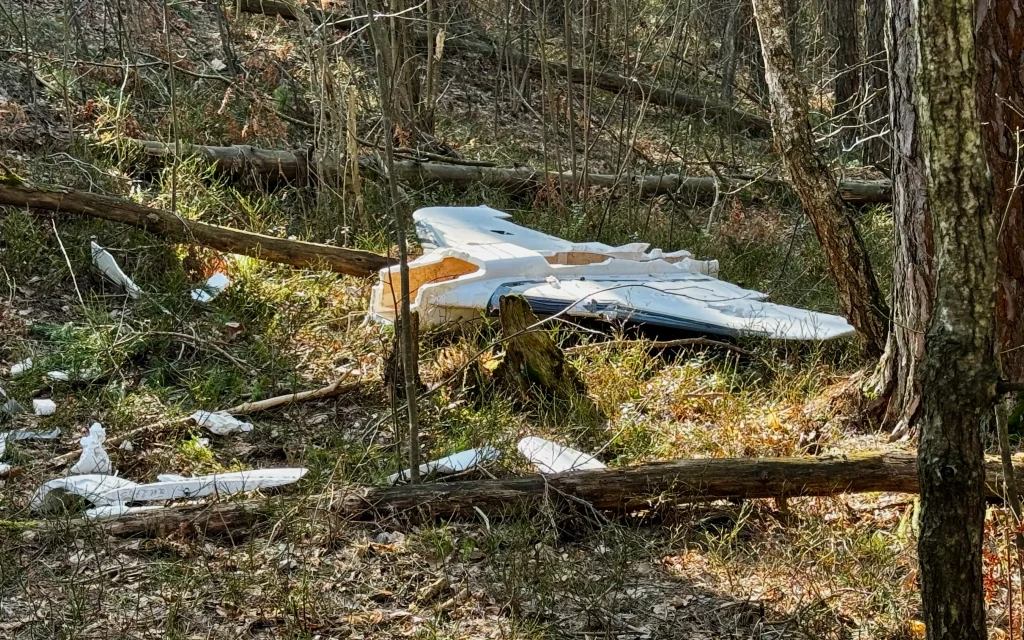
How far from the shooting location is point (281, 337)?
18.7 ft

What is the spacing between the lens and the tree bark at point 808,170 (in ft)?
15.4

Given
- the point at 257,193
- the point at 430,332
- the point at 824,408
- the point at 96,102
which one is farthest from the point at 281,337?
the point at 96,102

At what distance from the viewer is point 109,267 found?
6.00 meters

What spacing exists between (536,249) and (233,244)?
184 cm

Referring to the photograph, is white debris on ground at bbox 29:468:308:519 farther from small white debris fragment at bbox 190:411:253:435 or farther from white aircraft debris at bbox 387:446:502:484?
small white debris fragment at bbox 190:411:253:435

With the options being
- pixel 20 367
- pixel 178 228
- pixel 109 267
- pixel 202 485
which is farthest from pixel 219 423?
pixel 178 228

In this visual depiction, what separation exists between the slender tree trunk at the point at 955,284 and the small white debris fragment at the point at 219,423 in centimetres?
321

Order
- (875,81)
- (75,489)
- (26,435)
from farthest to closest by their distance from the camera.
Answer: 1. (875,81)
2. (26,435)
3. (75,489)

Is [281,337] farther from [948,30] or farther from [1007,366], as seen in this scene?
[948,30]

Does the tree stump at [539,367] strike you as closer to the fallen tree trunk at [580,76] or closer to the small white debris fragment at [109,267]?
the small white debris fragment at [109,267]

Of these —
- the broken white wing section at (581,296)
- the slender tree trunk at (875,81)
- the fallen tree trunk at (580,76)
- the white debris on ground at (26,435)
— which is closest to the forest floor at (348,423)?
the white debris on ground at (26,435)

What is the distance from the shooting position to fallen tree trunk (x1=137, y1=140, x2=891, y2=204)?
7535 mm

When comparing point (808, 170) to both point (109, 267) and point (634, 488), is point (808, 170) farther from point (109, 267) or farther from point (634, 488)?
point (109, 267)

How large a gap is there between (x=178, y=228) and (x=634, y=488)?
3.64 m
